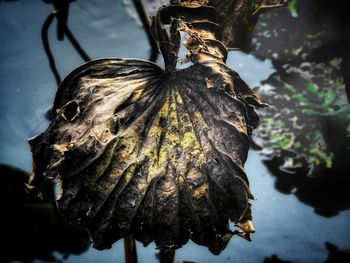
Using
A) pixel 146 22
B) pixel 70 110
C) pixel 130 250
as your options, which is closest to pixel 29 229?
pixel 130 250

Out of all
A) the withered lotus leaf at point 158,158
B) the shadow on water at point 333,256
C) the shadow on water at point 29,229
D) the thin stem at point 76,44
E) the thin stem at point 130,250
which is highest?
the thin stem at point 76,44

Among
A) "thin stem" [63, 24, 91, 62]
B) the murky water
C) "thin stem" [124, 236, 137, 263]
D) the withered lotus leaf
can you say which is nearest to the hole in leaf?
the withered lotus leaf

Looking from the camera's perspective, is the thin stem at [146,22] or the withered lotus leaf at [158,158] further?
the thin stem at [146,22]

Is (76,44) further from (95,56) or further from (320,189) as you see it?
(320,189)

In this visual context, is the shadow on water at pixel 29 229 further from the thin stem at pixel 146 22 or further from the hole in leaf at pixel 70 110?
the thin stem at pixel 146 22

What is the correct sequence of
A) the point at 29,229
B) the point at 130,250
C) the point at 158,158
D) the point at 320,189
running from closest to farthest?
the point at 158,158, the point at 130,250, the point at 29,229, the point at 320,189

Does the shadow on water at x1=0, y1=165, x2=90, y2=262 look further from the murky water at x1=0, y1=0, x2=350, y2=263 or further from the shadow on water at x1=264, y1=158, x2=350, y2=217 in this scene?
the shadow on water at x1=264, y1=158, x2=350, y2=217

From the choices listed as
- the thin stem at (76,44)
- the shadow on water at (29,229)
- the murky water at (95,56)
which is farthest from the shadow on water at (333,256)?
the thin stem at (76,44)

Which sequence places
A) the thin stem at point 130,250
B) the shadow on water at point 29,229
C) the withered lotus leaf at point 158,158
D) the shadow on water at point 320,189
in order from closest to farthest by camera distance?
the withered lotus leaf at point 158,158 → the thin stem at point 130,250 → the shadow on water at point 29,229 → the shadow on water at point 320,189
